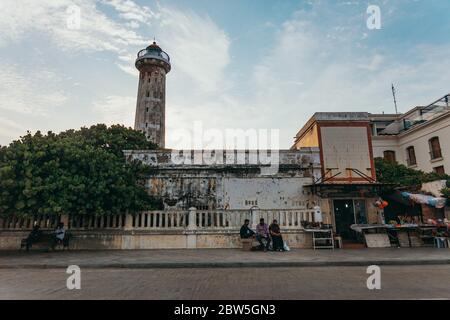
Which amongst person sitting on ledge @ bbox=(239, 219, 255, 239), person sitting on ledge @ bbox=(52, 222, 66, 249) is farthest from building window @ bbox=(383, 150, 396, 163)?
person sitting on ledge @ bbox=(52, 222, 66, 249)

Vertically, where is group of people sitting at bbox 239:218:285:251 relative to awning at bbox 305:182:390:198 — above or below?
below

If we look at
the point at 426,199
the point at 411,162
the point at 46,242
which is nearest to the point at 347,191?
the point at 426,199

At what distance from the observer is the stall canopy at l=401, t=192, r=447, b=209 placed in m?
14.3

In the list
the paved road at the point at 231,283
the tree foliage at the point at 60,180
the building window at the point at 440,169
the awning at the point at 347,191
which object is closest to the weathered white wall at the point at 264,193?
the awning at the point at 347,191

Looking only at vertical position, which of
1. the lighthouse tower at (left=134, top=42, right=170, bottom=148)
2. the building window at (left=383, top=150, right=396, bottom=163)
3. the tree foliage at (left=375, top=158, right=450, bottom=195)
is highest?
the lighthouse tower at (left=134, top=42, right=170, bottom=148)

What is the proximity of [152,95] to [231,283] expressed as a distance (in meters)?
26.7

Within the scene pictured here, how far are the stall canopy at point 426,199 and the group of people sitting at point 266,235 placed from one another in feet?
27.7

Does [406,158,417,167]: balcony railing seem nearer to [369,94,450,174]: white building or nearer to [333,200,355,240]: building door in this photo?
[369,94,450,174]: white building

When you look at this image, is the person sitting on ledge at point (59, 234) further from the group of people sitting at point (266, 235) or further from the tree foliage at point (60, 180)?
the group of people sitting at point (266, 235)

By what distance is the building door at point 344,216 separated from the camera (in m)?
15.0

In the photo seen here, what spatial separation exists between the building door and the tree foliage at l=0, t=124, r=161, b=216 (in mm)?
10680

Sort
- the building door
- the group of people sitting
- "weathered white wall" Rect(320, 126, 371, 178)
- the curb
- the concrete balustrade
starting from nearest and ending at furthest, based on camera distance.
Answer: the curb, the group of people sitting, the concrete balustrade, the building door, "weathered white wall" Rect(320, 126, 371, 178)

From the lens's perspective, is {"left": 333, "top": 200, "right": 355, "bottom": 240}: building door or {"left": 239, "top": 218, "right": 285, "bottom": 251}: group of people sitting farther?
{"left": 333, "top": 200, "right": 355, "bottom": 240}: building door

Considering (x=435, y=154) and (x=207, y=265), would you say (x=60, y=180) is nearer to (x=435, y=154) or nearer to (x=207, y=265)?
(x=207, y=265)
